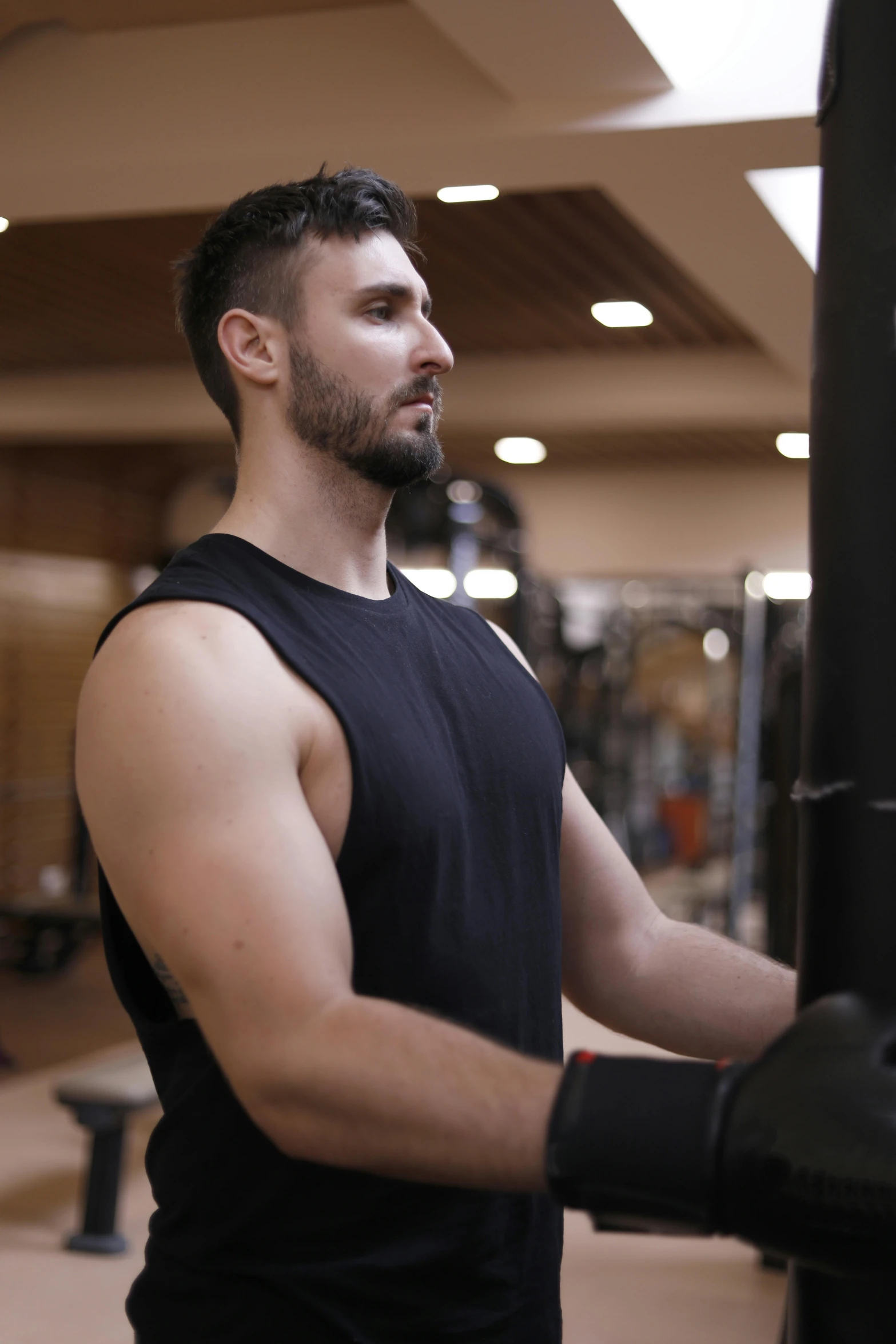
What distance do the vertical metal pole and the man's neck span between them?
5609 millimetres

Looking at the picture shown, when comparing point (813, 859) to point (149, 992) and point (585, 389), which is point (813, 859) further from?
point (585, 389)

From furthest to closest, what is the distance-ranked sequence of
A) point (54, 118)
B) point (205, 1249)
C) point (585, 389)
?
1. point (585, 389)
2. point (54, 118)
3. point (205, 1249)

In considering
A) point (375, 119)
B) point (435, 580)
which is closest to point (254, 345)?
point (375, 119)

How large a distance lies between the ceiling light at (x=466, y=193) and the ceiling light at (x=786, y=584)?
506 cm

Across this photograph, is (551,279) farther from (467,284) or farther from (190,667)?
(190,667)

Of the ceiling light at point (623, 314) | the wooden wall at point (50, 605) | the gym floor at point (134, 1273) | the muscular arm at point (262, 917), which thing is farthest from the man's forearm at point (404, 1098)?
the wooden wall at point (50, 605)

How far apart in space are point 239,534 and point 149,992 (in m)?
0.43

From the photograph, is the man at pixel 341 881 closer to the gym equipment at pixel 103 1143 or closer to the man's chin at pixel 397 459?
the man's chin at pixel 397 459

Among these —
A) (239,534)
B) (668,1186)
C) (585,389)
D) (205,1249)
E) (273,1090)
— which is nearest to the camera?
(668,1186)

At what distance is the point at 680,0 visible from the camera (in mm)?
3174

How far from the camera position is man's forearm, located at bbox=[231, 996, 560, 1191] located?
0.83 meters

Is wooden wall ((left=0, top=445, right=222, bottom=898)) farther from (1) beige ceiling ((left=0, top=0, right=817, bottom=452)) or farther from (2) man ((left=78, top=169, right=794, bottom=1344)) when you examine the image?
(2) man ((left=78, top=169, right=794, bottom=1344))

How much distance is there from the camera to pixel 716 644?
34.6ft

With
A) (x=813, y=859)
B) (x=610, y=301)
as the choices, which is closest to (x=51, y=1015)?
(x=610, y=301)
